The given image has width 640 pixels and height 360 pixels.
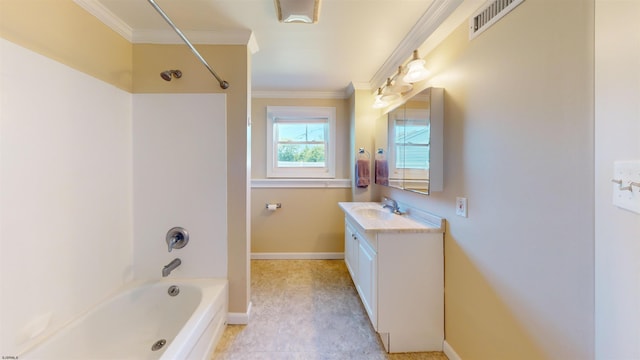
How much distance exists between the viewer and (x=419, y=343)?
1.66 meters

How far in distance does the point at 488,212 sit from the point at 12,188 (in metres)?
2.31

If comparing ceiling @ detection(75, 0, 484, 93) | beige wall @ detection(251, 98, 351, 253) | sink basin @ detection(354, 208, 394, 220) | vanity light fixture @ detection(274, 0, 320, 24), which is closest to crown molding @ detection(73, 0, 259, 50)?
ceiling @ detection(75, 0, 484, 93)

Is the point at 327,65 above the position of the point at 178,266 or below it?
above

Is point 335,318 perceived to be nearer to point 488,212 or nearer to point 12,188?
point 488,212

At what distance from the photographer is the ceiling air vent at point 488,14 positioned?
116 centimetres

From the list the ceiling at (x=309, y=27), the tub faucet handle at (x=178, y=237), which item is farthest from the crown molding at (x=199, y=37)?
the tub faucet handle at (x=178, y=237)

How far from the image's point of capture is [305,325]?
195cm

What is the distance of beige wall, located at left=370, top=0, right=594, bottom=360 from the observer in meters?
0.85

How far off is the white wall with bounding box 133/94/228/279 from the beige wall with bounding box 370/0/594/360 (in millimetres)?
1716

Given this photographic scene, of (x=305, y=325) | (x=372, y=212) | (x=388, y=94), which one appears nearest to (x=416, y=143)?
(x=388, y=94)
